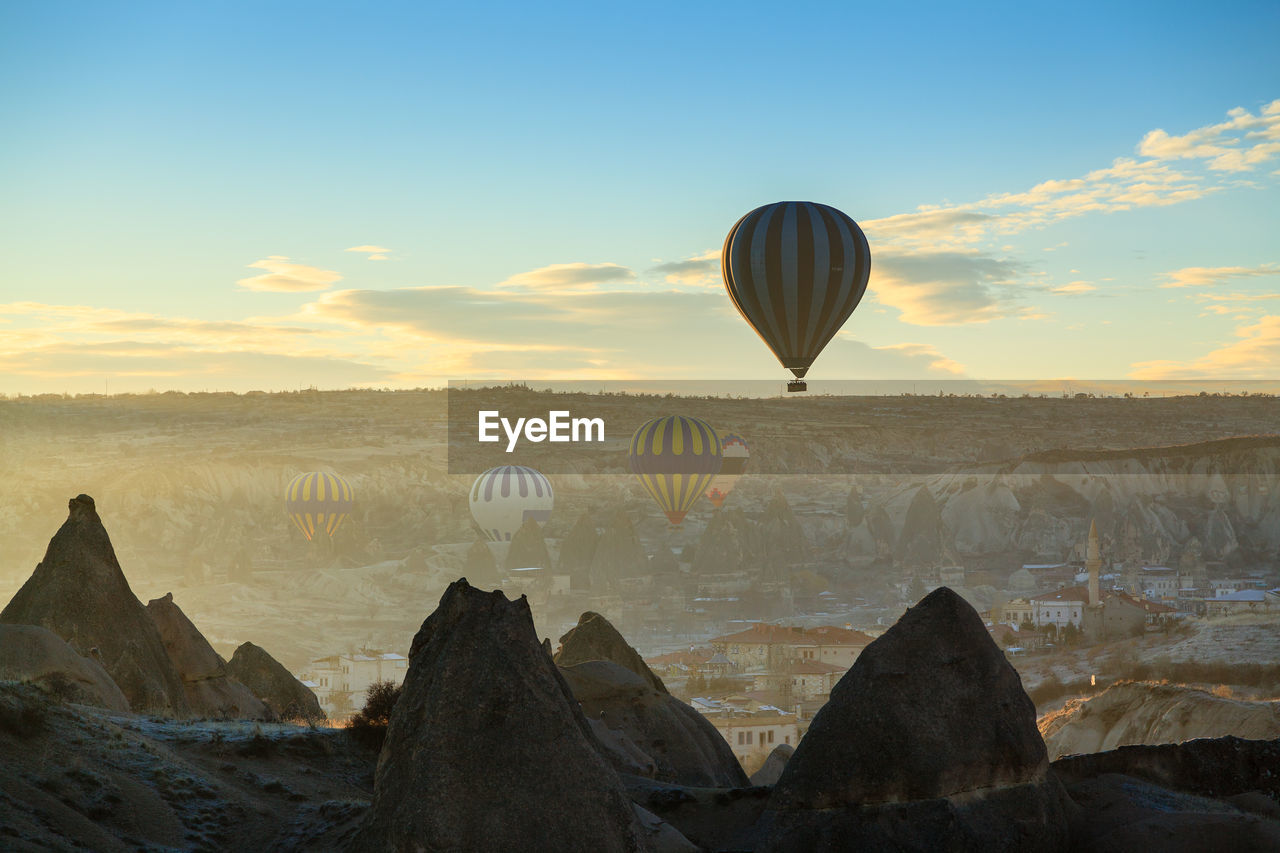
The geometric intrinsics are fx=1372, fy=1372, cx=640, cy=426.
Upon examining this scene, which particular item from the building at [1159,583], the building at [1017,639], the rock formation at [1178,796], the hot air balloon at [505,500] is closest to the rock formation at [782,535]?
the hot air balloon at [505,500]

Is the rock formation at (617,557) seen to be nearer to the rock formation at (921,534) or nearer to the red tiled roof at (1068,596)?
the rock formation at (921,534)

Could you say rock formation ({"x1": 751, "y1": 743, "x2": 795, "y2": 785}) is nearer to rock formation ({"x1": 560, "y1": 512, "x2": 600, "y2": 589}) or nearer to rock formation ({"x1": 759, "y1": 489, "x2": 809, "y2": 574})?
rock formation ({"x1": 560, "y1": 512, "x2": 600, "y2": 589})

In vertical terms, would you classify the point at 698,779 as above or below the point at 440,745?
below

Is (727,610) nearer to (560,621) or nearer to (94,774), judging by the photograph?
(560,621)

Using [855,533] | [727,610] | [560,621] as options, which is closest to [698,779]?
[560,621]

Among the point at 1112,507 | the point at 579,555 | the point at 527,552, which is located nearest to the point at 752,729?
the point at 527,552

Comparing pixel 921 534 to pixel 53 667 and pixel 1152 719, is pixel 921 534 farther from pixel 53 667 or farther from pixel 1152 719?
pixel 53 667
